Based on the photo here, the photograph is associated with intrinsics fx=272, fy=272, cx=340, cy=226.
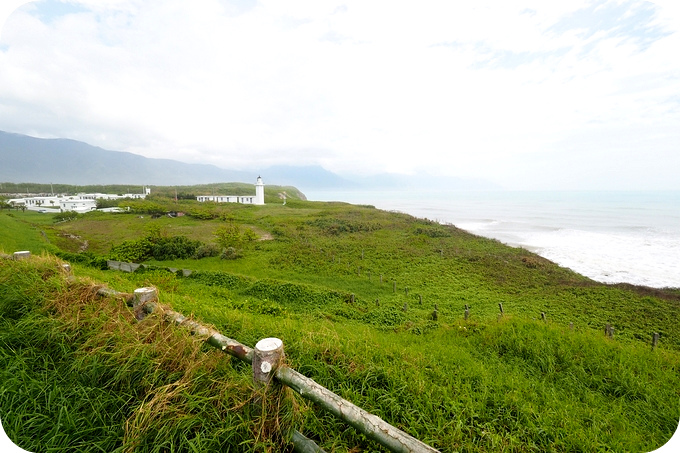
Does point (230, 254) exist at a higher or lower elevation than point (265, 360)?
lower

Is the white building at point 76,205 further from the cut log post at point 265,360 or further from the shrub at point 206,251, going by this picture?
the cut log post at point 265,360

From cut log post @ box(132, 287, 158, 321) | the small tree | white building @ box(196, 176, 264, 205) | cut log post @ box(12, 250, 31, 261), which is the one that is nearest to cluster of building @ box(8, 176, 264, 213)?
white building @ box(196, 176, 264, 205)

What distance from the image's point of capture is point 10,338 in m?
2.98

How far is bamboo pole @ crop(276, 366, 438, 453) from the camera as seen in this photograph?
1.67 m

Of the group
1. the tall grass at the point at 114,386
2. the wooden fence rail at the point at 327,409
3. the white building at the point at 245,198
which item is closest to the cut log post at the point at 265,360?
the wooden fence rail at the point at 327,409

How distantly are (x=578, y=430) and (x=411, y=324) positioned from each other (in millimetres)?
5401

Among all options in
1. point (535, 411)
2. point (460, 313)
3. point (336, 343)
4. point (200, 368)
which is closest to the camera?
point (200, 368)

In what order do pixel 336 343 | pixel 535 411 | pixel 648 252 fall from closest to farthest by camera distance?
1. pixel 535 411
2. pixel 336 343
3. pixel 648 252

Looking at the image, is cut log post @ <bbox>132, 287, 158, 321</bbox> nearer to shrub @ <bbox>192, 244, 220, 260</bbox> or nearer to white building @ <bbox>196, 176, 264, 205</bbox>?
shrub @ <bbox>192, 244, 220, 260</bbox>

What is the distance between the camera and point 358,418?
1811 mm

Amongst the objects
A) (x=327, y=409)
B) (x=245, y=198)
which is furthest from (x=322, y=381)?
(x=245, y=198)

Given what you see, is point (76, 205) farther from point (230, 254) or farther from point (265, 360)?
point (265, 360)

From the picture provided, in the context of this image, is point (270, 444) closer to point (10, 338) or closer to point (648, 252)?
point (10, 338)

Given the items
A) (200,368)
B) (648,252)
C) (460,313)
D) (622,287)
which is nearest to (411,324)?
(460,313)
